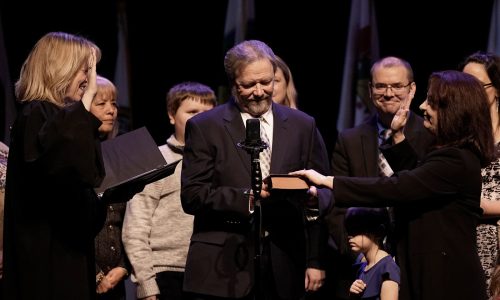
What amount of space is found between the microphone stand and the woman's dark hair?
0.82 m

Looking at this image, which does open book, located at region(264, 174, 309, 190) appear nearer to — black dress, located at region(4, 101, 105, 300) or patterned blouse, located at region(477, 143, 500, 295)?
black dress, located at region(4, 101, 105, 300)

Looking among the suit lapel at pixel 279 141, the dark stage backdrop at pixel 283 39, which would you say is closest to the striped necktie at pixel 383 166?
the suit lapel at pixel 279 141

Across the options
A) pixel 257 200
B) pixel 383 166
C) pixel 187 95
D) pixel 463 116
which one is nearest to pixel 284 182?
pixel 257 200

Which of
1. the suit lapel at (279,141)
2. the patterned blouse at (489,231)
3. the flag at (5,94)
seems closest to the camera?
the suit lapel at (279,141)

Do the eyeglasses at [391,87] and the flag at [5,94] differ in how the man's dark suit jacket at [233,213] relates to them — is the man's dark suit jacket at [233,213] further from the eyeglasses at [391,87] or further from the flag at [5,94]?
the flag at [5,94]

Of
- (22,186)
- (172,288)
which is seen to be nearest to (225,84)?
(172,288)

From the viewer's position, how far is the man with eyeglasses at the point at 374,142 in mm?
4742

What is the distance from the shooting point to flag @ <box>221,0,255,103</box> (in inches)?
271

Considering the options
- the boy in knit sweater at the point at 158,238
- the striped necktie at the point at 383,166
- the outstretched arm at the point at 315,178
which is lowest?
the boy in knit sweater at the point at 158,238

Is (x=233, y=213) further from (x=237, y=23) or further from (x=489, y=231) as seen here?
(x=237, y=23)

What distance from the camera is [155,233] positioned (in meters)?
4.67

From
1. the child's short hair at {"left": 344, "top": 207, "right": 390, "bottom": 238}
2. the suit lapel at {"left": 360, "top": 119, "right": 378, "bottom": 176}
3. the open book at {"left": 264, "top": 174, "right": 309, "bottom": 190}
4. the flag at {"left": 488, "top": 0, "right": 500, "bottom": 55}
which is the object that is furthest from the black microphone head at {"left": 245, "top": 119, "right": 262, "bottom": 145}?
the flag at {"left": 488, "top": 0, "right": 500, "bottom": 55}

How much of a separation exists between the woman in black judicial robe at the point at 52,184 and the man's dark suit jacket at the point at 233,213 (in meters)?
0.55

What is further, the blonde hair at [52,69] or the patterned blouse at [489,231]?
the patterned blouse at [489,231]
